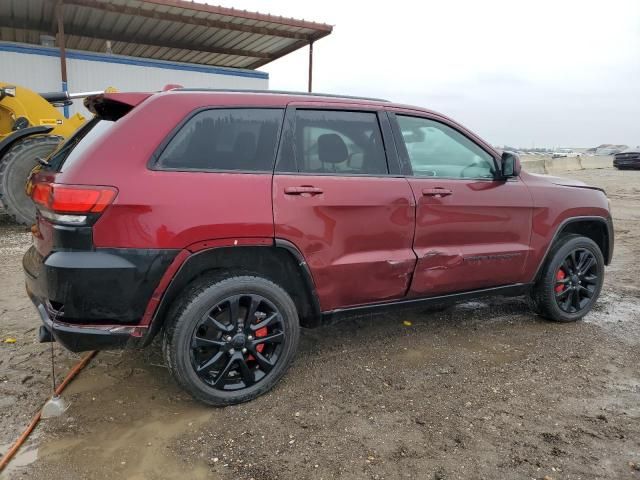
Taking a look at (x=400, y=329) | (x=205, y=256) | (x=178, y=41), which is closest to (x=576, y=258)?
(x=400, y=329)

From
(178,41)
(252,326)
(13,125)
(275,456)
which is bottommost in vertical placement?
(275,456)

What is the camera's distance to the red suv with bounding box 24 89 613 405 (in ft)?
7.84

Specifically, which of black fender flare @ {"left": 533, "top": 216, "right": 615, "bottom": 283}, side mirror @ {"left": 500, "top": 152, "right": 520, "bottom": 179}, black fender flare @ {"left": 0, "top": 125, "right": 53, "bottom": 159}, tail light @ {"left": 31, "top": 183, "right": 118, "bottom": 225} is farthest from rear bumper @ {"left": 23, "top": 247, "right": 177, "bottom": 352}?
black fender flare @ {"left": 0, "top": 125, "right": 53, "bottom": 159}

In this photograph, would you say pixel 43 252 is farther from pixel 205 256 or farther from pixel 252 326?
pixel 252 326

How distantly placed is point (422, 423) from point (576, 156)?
25.3m

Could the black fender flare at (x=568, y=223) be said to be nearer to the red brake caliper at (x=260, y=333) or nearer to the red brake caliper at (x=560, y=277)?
the red brake caliper at (x=560, y=277)

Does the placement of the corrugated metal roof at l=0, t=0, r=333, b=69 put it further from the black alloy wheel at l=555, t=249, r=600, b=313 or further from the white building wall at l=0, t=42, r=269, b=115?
the black alloy wheel at l=555, t=249, r=600, b=313

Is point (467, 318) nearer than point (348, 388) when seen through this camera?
No

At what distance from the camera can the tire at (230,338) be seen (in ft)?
8.45

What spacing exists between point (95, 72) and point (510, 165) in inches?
543

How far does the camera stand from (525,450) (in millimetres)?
2395

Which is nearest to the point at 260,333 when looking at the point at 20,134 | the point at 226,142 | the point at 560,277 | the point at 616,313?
the point at 226,142

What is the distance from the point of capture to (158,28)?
1394 cm

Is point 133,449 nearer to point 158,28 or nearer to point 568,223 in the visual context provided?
point 568,223
